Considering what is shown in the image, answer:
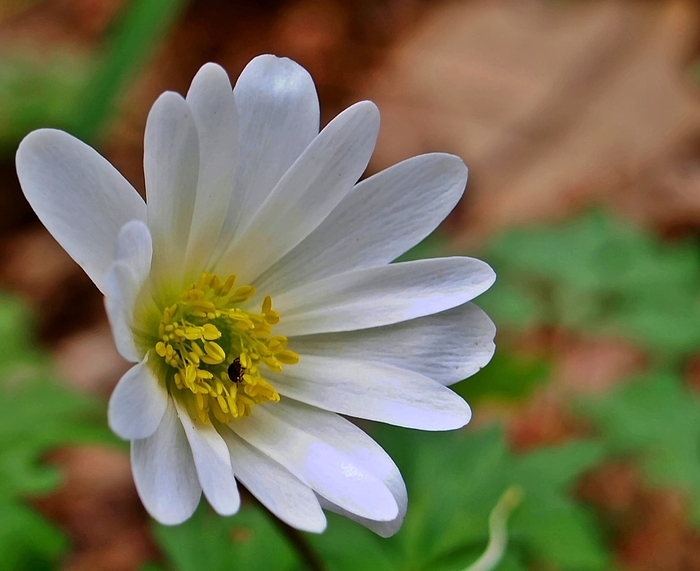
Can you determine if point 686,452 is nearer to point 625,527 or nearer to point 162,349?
point 625,527

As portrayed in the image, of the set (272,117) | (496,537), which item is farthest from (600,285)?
(272,117)

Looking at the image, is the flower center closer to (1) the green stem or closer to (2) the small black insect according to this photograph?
(2) the small black insect

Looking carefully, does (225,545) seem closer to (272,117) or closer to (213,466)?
(213,466)

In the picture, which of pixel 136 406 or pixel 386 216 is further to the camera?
pixel 386 216

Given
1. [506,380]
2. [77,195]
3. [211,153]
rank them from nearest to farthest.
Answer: [77,195] → [211,153] → [506,380]

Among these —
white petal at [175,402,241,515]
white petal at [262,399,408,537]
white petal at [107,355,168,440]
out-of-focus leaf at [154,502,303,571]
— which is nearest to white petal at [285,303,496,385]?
white petal at [262,399,408,537]

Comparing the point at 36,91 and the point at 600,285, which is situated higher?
the point at 600,285

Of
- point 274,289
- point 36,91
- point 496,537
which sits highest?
point 274,289

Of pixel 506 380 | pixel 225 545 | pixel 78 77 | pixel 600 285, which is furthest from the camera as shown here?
pixel 78 77
